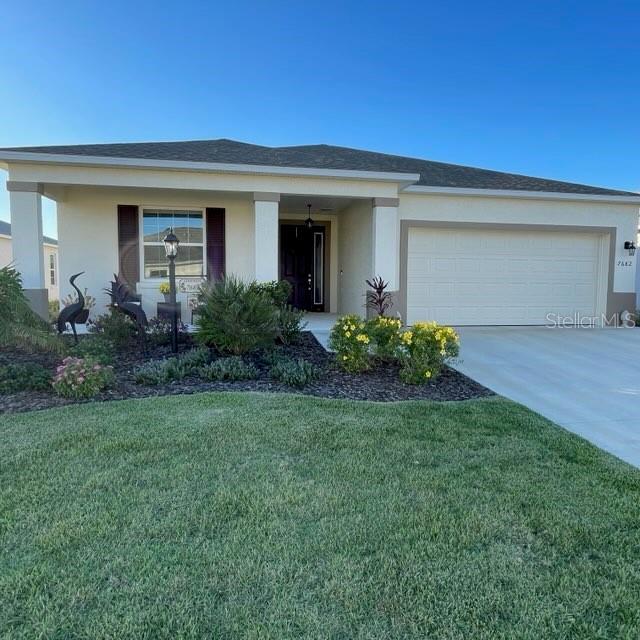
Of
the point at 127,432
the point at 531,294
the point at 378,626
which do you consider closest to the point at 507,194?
the point at 531,294

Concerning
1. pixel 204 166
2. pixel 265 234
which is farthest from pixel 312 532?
pixel 204 166

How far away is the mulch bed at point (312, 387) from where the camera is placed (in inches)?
207

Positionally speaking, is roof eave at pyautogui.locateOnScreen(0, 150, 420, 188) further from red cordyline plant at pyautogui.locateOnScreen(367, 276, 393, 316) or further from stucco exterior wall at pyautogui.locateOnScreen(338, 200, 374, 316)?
red cordyline plant at pyautogui.locateOnScreen(367, 276, 393, 316)

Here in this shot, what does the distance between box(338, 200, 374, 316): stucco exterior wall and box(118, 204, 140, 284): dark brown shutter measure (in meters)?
5.02

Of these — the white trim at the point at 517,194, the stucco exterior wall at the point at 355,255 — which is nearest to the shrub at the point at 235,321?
the stucco exterior wall at the point at 355,255

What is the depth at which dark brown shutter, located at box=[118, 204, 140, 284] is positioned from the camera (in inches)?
424

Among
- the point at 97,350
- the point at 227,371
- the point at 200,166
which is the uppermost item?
the point at 200,166

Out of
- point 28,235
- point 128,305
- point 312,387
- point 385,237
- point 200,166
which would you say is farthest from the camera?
point 385,237

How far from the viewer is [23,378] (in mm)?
5570

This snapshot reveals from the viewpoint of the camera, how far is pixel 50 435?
3959 mm

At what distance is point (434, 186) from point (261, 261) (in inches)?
167

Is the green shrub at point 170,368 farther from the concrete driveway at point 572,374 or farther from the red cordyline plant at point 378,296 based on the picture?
the red cordyline plant at point 378,296

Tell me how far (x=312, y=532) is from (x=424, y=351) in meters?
3.71

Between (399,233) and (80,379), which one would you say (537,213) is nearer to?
(399,233)
